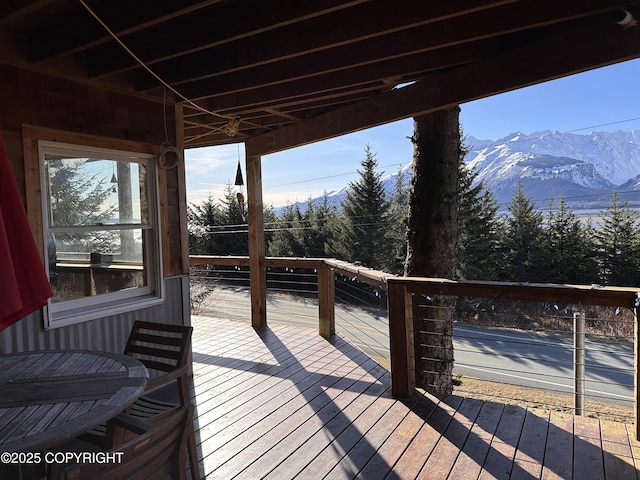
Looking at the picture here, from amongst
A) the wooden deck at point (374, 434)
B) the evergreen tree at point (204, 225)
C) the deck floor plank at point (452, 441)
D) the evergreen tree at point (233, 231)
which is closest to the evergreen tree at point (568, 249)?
the evergreen tree at point (233, 231)

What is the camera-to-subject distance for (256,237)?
5.33 meters

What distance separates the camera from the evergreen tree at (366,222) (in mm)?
19188

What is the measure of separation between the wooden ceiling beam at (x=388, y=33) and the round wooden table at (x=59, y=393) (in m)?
1.98

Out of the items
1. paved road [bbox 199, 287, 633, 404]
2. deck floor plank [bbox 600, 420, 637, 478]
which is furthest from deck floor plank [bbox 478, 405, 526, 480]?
paved road [bbox 199, 287, 633, 404]

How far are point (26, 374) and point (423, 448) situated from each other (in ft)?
6.60

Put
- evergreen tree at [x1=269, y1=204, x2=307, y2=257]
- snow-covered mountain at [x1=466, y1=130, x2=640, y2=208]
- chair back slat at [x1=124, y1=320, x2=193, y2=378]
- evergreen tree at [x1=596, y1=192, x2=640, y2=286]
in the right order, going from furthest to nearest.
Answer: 1. snow-covered mountain at [x1=466, y1=130, x2=640, y2=208]
2. evergreen tree at [x1=269, y1=204, x2=307, y2=257]
3. evergreen tree at [x1=596, y1=192, x2=640, y2=286]
4. chair back slat at [x1=124, y1=320, x2=193, y2=378]

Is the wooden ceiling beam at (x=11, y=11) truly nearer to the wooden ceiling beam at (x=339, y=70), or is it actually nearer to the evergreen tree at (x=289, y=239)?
the wooden ceiling beam at (x=339, y=70)

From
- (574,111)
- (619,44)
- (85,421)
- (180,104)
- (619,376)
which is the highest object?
(574,111)

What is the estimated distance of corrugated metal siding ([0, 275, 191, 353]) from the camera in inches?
98.3

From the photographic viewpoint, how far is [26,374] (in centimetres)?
172

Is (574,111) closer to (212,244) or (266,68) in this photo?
(212,244)

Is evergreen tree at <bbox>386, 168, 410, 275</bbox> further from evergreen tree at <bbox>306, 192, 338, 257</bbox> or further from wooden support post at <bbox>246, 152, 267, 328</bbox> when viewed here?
wooden support post at <bbox>246, 152, 267, 328</bbox>

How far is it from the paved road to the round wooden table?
5.95 meters

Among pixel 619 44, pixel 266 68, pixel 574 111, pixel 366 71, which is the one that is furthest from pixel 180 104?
pixel 574 111
